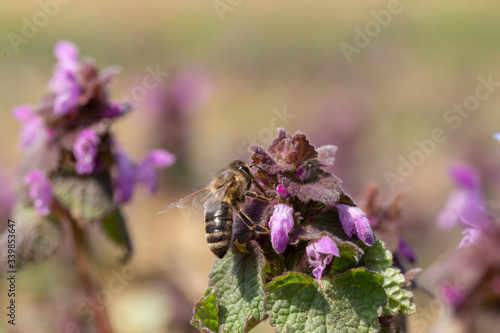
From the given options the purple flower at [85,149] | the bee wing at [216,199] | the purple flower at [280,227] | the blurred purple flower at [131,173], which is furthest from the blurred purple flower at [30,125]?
the purple flower at [280,227]

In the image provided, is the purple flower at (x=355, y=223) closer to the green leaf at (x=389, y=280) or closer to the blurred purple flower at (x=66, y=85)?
the green leaf at (x=389, y=280)

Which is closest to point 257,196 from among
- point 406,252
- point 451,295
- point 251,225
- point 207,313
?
point 251,225

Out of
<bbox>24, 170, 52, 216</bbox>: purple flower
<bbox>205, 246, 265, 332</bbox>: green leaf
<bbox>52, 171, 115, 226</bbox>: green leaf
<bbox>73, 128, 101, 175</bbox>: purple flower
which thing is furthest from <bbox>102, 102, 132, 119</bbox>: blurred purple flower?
<bbox>205, 246, 265, 332</bbox>: green leaf

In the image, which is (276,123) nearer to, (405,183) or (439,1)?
(405,183)

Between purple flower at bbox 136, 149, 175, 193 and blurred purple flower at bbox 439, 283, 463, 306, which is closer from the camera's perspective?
blurred purple flower at bbox 439, 283, 463, 306

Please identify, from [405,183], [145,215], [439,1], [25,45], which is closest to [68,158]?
[145,215]

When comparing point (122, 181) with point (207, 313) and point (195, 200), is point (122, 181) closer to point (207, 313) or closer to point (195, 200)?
point (195, 200)

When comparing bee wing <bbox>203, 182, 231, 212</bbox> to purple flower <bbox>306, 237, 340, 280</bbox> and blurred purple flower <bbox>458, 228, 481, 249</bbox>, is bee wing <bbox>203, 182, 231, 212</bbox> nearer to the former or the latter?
purple flower <bbox>306, 237, 340, 280</bbox>
